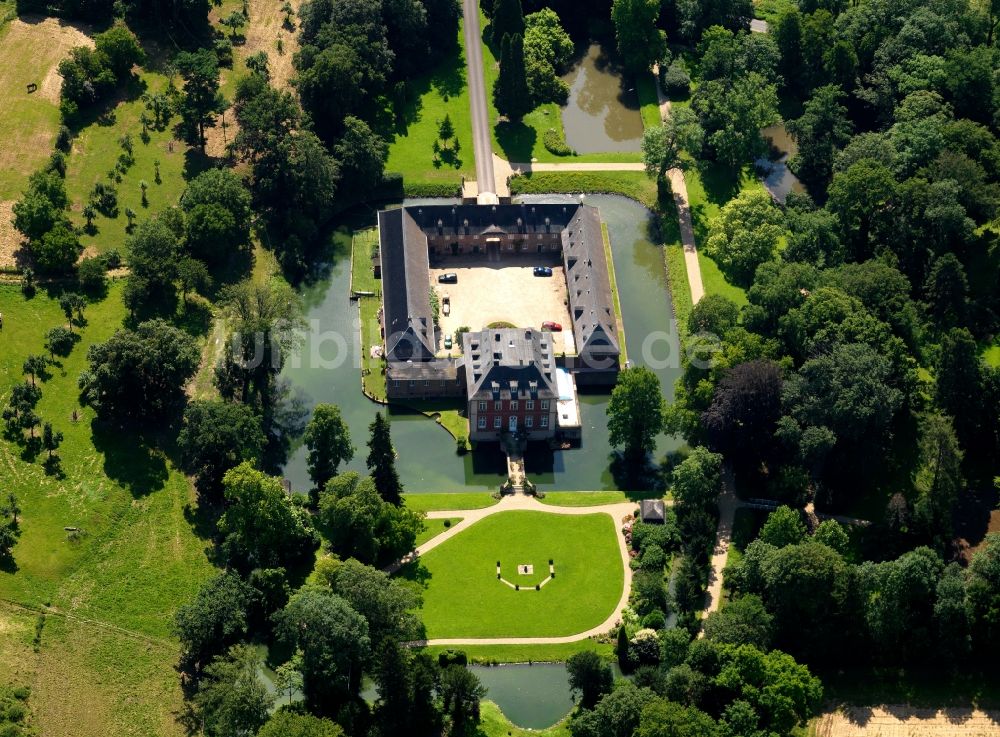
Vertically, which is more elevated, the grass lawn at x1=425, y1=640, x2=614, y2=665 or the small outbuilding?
the small outbuilding

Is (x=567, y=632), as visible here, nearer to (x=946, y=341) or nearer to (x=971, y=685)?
(x=971, y=685)

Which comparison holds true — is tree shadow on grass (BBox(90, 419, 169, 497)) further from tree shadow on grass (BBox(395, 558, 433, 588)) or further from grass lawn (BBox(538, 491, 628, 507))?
grass lawn (BBox(538, 491, 628, 507))

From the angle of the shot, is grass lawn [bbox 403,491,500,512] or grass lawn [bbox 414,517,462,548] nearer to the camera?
grass lawn [bbox 414,517,462,548]

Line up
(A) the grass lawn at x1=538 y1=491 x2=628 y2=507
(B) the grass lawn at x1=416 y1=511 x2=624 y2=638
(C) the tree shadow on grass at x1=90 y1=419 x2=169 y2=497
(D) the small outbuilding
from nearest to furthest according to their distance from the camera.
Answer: (B) the grass lawn at x1=416 y1=511 x2=624 y2=638 → (D) the small outbuilding → (C) the tree shadow on grass at x1=90 y1=419 x2=169 y2=497 → (A) the grass lawn at x1=538 y1=491 x2=628 y2=507

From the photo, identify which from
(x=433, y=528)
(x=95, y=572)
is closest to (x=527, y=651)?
(x=433, y=528)

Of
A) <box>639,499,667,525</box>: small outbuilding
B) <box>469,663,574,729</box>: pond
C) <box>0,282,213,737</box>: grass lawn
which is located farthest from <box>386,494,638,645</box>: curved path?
<box>0,282,213,737</box>: grass lawn

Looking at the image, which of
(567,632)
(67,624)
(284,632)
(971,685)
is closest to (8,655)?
(67,624)

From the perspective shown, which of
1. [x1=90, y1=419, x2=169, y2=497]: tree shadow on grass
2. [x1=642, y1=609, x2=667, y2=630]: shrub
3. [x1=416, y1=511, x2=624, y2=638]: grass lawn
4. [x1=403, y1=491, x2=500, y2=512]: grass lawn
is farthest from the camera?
[x1=403, y1=491, x2=500, y2=512]: grass lawn
